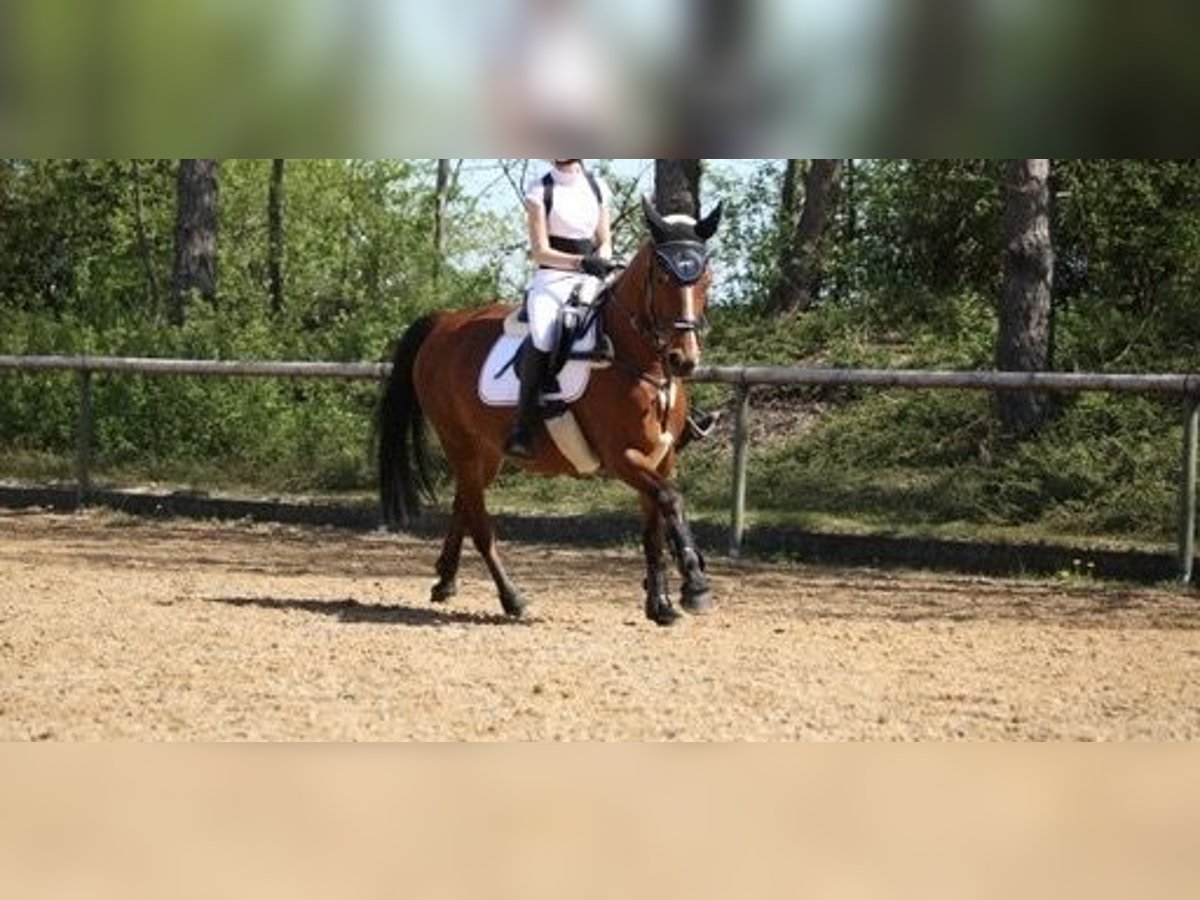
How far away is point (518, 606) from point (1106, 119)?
Answer: 8.01m

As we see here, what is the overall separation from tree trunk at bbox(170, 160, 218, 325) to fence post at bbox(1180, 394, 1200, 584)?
12.0 metres

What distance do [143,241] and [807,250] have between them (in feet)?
29.5

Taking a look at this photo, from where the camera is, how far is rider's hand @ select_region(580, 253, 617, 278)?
8.77 m

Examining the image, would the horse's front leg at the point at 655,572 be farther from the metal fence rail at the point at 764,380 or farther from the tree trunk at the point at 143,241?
the tree trunk at the point at 143,241

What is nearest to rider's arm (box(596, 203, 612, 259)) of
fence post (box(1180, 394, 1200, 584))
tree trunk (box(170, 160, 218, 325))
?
fence post (box(1180, 394, 1200, 584))

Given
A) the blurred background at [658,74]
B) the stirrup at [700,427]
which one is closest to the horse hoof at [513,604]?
the stirrup at [700,427]

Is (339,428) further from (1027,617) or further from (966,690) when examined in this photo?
(966,690)

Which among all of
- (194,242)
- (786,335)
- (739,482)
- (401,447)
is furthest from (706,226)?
(194,242)

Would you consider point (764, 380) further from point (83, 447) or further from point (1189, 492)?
point (83, 447)

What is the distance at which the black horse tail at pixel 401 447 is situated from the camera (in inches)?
417

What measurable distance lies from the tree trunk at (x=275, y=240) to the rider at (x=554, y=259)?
13.5 meters

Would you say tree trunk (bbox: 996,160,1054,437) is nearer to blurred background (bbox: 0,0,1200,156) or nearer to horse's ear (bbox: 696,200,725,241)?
horse's ear (bbox: 696,200,725,241)

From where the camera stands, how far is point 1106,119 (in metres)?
1.43

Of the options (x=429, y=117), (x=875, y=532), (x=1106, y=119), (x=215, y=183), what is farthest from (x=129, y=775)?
(x=215, y=183)
